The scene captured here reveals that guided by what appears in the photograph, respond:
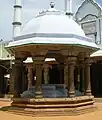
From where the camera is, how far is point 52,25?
9938 mm

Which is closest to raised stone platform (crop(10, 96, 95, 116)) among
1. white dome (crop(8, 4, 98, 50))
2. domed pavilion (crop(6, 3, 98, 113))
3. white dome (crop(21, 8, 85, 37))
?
domed pavilion (crop(6, 3, 98, 113))

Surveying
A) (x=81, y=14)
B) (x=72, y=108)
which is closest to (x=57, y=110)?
(x=72, y=108)

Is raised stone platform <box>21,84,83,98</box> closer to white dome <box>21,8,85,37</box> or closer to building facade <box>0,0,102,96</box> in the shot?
white dome <box>21,8,85,37</box>

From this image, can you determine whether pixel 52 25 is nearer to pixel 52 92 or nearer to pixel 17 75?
pixel 17 75

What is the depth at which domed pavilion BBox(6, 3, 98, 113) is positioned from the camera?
9.05 meters

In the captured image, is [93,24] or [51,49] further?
[93,24]

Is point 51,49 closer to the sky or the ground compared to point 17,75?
closer to the sky

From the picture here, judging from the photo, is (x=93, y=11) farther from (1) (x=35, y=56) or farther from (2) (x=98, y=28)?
(1) (x=35, y=56)

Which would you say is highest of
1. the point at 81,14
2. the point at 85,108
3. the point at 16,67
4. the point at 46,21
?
the point at 81,14

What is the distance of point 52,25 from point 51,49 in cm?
103

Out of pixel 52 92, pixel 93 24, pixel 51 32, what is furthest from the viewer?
pixel 93 24

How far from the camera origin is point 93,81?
20750mm

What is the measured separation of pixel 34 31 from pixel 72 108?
322cm

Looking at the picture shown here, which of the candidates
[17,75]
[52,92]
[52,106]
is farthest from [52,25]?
[52,106]
